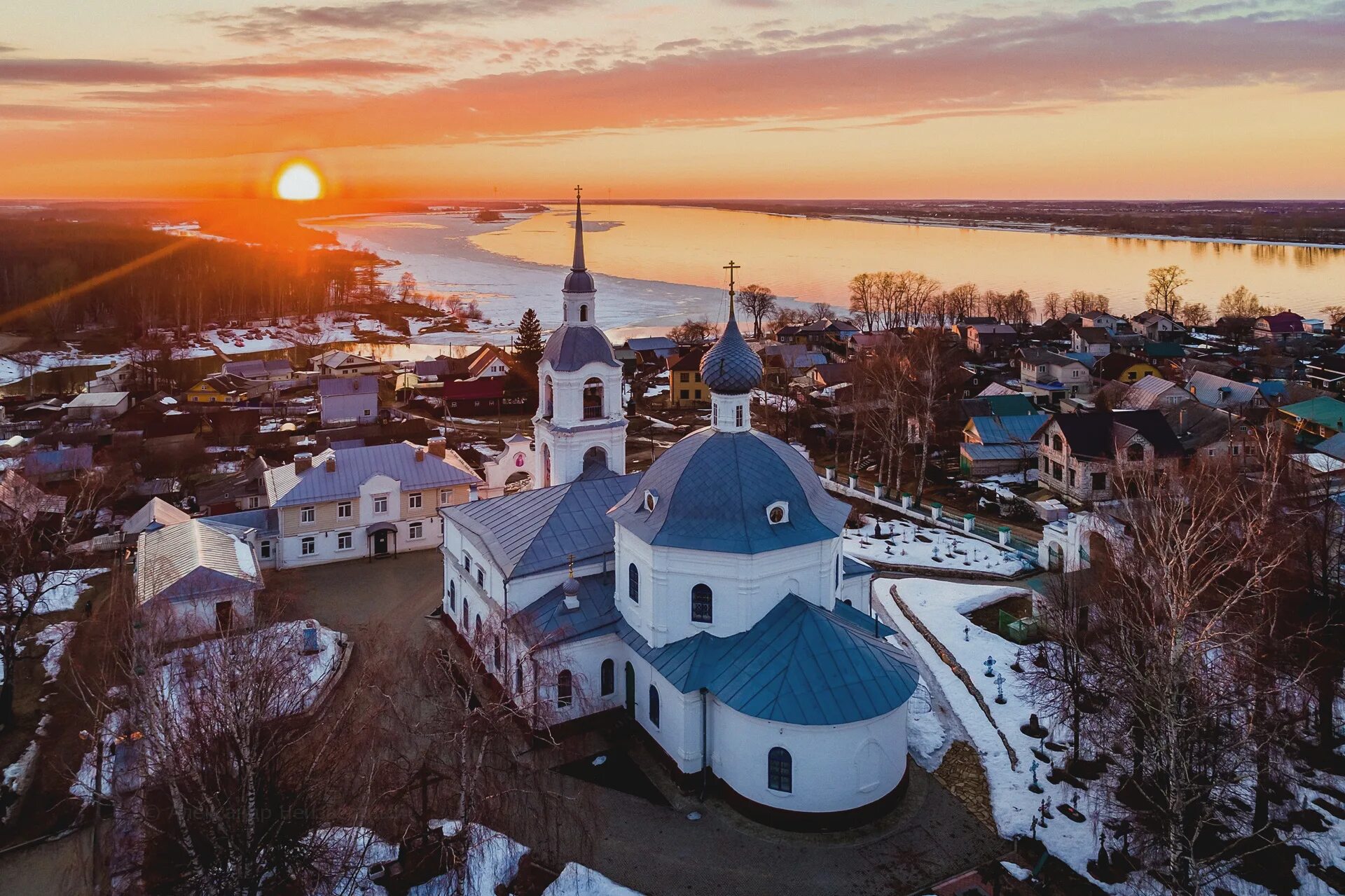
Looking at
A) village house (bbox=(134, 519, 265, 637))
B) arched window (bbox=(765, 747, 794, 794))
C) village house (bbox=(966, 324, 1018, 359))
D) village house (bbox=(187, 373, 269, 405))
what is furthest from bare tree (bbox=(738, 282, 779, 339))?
arched window (bbox=(765, 747, 794, 794))

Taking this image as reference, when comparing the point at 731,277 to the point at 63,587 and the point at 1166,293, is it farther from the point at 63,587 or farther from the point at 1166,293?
the point at 1166,293

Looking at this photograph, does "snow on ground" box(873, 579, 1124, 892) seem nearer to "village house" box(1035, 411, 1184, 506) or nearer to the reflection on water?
"village house" box(1035, 411, 1184, 506)

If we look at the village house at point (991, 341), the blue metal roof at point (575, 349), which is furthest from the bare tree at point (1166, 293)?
the blue metal roof at point (575, 349)

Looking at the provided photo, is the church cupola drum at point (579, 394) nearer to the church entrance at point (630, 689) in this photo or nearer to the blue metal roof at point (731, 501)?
the blue metal roof at point (731, 501)

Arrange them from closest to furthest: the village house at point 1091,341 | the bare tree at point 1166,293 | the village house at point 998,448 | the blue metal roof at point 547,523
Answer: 1. the blue metal roof at point 547,523
2. the village house at point 998,448
3. the village house at point 1091,341
4. the bare tree at point 1166,293

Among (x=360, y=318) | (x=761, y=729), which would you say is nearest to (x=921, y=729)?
(x=761, y=729)

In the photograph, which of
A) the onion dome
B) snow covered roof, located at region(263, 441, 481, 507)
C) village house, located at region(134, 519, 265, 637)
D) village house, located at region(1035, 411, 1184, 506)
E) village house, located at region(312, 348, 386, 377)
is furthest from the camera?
village house, located at region(312, 348, 386, 377)
